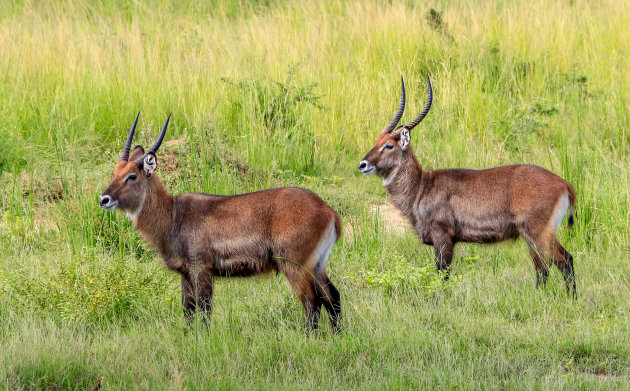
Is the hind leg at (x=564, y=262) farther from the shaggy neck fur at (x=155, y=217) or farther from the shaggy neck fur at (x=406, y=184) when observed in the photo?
the shaggy neck fur at (x=155, y=217)

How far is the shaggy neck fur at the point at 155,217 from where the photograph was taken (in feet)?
15.7

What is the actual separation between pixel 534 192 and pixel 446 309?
3.66 ft

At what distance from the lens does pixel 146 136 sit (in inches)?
283

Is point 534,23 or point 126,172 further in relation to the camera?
point 534,23

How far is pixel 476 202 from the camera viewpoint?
5617 millimetres

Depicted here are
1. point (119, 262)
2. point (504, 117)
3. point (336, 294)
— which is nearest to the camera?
point (336, 294)

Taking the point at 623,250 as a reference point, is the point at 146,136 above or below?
above

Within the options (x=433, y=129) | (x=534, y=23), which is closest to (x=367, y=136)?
(x=433, y=129)

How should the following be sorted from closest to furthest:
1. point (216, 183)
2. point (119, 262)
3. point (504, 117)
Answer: point (119, 262) → point (216, 183) → point (504, 117)

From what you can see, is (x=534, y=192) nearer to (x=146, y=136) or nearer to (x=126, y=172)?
(x=126, y=172)

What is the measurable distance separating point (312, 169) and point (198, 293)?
138 inches

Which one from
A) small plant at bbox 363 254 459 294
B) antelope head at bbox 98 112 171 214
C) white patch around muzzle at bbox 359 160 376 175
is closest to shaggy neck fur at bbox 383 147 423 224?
white patch around muzzle at bbox 359 160 376 175

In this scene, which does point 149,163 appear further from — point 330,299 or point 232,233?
point 330,299

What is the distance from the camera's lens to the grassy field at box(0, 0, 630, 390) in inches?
163
